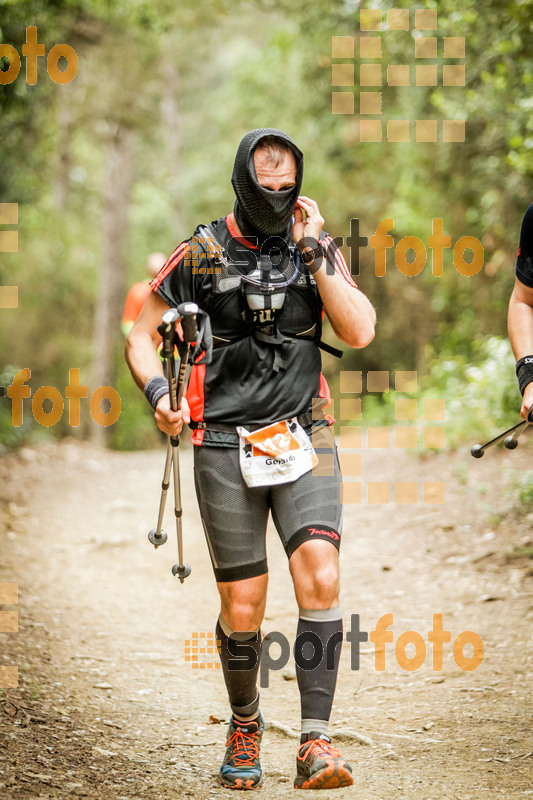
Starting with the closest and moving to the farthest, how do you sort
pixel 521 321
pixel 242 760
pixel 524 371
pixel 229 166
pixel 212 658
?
pixel 242 760 → pixel 524 371 → pixel 521 321 → pixel 212 658 → pixel 229 166

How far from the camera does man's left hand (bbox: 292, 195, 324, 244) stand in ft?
11.6

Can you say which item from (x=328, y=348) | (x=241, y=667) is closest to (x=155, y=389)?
(x=328, y=348)

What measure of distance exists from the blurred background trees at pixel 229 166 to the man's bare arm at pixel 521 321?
12.8ft

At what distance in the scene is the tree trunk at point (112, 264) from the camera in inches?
789

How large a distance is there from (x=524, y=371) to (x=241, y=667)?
187cm

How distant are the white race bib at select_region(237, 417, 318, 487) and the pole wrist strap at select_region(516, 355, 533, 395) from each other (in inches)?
46.6

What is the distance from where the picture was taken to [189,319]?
335cm

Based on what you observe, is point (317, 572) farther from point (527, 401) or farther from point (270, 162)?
point (270, 162)

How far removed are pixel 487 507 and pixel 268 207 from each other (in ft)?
18.0

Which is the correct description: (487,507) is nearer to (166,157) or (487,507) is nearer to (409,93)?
(409,93)

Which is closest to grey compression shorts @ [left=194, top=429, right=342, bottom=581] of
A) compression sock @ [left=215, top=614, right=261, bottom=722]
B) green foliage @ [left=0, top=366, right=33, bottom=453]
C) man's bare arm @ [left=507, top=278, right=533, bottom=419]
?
compression sock @ [left=215, top=614, right=261, bottom=722]

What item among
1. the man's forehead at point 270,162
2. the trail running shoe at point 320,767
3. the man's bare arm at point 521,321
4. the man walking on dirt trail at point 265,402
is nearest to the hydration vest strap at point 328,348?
the man walking on dirt trail at point 265,402

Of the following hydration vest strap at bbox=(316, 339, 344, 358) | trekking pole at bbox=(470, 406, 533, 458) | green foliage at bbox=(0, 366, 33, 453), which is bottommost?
green foliage at bbox=(0, 366, 33, 453)

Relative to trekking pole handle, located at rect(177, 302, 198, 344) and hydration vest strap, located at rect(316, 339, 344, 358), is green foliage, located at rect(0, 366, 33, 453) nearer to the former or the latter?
hydration vest strap, located at rect(316, 339, 344, 358)
